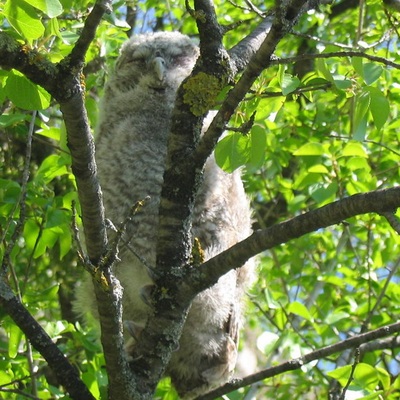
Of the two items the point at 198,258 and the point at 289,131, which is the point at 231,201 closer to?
the point at 198,258

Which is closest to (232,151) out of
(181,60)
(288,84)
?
(288,84)

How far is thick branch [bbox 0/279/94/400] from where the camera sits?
2256 mm

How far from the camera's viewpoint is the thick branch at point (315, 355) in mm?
2342

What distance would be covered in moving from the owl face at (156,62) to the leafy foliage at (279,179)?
0.12m

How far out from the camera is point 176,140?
7.34 feet

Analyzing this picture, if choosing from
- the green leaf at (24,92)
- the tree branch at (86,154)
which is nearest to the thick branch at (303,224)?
the tree branch at (86,154)

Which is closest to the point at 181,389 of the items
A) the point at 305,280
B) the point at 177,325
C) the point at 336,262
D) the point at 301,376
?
the point at 177,325

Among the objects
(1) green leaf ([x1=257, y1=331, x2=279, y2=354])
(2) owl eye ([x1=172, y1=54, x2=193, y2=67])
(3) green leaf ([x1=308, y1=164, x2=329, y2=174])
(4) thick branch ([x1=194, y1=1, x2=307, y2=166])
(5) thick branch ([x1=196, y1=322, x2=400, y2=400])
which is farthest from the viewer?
(2) owl eye ([x1=172, y1=54, x2=193, y2=67])

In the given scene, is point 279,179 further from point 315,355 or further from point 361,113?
point 361,113

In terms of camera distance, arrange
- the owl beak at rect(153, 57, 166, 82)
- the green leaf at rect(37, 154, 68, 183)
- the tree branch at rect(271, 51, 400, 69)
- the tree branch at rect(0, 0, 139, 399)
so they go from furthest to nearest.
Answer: the owl beak at rect(153, 57, 166, 82) < the green leaf at rect(37, 154, 68, 183) < the tree branch at rect(271, 51, 400, 69) < the tree branch at rect(0, 0, 139, 399)

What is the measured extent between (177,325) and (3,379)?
0.99 meters

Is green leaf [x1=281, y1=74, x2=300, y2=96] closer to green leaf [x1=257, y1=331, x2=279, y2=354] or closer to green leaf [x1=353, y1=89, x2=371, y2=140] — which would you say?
green leaf [x1=353, y1=89, x2=371, y2=140]

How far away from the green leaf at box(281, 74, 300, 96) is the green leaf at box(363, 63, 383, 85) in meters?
0.22

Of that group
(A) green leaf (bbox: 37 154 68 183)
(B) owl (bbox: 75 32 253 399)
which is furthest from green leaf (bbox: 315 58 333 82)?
(A) green leaf (bbox: 37 154 68 183)
